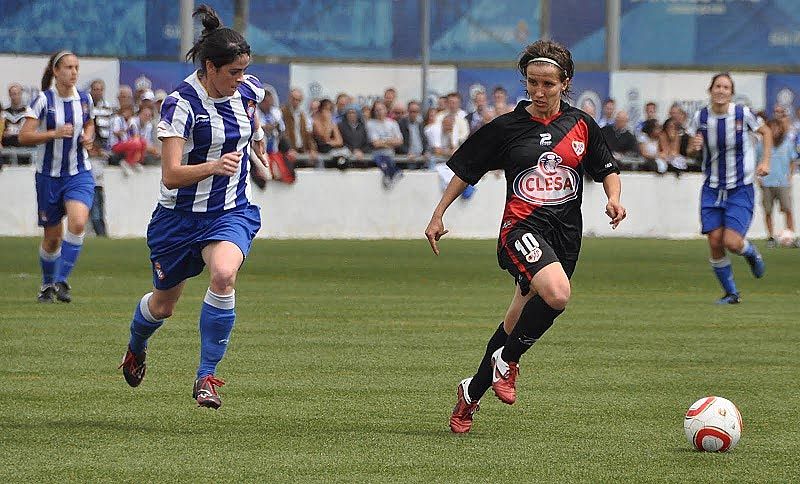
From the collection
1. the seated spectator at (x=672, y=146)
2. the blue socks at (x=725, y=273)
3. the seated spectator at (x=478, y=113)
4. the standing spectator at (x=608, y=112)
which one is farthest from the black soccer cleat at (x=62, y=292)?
Answer: the seated spectator at (x=672, y=146)


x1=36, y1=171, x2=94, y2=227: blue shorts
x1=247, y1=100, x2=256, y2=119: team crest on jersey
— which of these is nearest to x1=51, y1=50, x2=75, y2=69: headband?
x1=36, y1=171, x2=94, y2=227: blue shorts

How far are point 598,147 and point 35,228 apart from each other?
14883 millimetres

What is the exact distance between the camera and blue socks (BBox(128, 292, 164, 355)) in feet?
25.8

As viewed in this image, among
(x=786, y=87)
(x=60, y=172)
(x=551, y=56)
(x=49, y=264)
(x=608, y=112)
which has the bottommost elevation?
(x=49, y=264)

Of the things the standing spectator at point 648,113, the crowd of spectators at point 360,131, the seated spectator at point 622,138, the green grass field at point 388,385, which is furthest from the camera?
the standing spectator at point 648,113

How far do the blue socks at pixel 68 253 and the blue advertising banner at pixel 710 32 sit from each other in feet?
51.3

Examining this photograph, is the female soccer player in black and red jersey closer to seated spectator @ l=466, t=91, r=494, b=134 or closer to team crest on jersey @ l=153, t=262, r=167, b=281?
team crest on jersey @ l=153, t=262, r=167, b=281

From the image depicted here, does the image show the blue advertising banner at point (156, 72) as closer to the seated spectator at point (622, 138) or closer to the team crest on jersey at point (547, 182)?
the seated spectator at point (622, 138)

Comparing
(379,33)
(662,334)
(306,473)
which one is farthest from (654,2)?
(306,473)

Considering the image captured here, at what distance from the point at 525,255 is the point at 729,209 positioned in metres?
7.17

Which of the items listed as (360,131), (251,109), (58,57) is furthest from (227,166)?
(360,131)

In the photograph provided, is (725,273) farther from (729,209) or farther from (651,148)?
(651,148)

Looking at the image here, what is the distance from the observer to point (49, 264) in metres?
13.1

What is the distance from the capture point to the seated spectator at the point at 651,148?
932 inches
